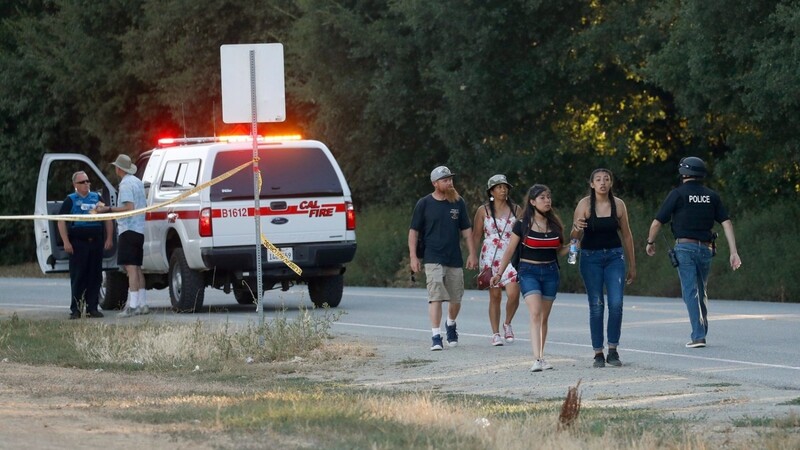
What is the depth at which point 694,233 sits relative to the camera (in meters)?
15.4

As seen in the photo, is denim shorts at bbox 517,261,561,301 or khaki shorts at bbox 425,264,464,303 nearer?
denim shorts at bbox 517,261,561,301

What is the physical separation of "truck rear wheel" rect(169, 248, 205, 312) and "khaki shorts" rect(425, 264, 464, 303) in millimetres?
5962

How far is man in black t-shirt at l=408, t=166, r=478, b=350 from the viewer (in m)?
15.6

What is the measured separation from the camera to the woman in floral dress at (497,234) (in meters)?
15.7


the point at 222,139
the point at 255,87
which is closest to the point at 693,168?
the point at 255,87

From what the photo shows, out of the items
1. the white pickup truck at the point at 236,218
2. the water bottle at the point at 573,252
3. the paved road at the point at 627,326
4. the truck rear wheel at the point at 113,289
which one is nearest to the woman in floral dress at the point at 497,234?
the paved road at the point at 627,326

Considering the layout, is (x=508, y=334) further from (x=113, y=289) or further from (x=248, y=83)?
A: (x=113, y=289)

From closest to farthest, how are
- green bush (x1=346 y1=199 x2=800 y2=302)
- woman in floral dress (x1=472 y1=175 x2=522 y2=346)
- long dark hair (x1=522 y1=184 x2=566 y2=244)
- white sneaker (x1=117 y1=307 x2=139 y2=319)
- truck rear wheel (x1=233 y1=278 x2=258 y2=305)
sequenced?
long dark hair (x1=522 y1=184 x2=566 y2=244)
woman in floral dress (x1=472 y1=175 x2=522 y2=346)
white sneaker (x1=117 y1=307 x2=139 y2=319)
truck rear wheel (x1=233 y1=278 x2=258 y2=305)
green bush (x1=346 y1=199 x2=800 y2=302)

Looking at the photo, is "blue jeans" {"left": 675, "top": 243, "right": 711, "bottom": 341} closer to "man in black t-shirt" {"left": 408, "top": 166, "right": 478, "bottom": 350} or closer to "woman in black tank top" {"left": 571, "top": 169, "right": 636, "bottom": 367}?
"woman in black tank top" {"left": 571, "top": 169, "right": 636, "bottom": 367}

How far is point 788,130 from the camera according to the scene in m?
25.7

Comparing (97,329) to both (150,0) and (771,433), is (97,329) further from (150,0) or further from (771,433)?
(150,0)

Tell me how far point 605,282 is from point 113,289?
1086 cm

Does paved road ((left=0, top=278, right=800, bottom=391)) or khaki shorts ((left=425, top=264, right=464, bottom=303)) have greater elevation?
khaki shorts ((left=425, top=264, right=464, bottom=303))

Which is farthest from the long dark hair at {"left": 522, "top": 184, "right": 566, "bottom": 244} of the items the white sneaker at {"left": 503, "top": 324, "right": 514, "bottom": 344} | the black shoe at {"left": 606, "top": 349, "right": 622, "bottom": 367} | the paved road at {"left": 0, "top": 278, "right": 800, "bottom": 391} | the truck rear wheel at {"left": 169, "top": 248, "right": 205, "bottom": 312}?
the truck rear wheel at {"left": 169, "top": 248, "right": 205, "bottom": 312}
